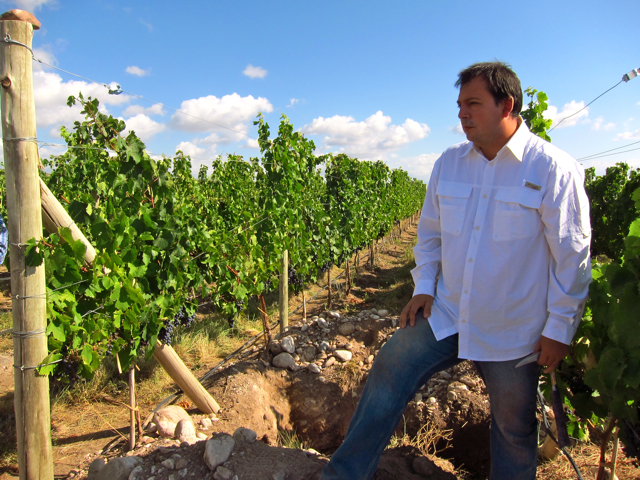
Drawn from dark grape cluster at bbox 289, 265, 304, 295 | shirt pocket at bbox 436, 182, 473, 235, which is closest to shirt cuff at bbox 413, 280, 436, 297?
shirt pocket at bbox 436, 182, 473, 235

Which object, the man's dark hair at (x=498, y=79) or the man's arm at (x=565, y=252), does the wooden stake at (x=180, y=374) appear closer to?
the man's dark hair at (x=498, y=79)

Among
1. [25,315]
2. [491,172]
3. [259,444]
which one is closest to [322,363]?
[259,444]

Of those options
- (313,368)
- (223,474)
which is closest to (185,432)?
(223,474)

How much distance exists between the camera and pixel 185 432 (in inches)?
98.1

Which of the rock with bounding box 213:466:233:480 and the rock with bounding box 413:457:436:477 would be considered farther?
the rock with bounding box 413:457:436:477

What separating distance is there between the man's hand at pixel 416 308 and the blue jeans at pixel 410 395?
0.05 meters

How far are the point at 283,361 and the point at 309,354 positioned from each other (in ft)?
1.22

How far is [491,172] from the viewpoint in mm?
1515

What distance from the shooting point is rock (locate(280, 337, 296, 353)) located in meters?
4.09

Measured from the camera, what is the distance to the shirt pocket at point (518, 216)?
1406 mm

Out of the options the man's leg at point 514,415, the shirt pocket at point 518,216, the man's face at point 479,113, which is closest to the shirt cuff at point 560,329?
the man's leg at point 514,415

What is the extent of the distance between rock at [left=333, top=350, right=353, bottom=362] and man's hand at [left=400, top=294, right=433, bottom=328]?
2.56m

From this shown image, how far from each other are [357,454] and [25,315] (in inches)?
61.4

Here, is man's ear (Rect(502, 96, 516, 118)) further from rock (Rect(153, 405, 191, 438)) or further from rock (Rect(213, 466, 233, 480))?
rock (Rect(153, 405, 191, 438))
